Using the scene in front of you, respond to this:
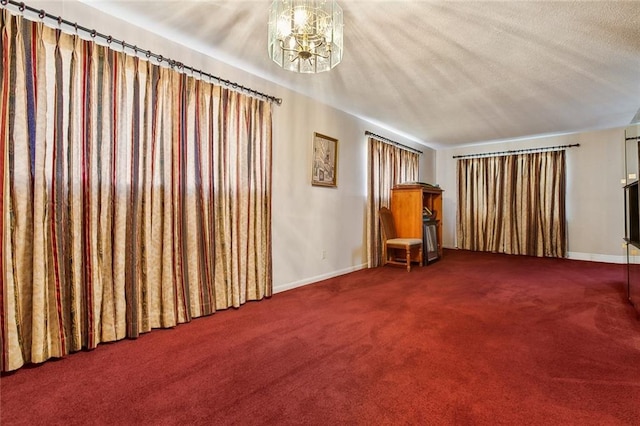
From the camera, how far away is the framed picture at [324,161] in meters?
3.79

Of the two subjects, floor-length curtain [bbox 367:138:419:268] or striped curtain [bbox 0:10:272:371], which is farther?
floor-length curtain [bbox 367:138:419:268]

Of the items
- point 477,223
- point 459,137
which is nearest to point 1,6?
point 459,137

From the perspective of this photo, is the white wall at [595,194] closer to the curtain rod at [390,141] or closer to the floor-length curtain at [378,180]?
the curtain rod at [390,141]

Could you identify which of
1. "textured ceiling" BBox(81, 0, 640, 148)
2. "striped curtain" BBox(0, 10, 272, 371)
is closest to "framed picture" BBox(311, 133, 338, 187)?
"textured ceiling" BBox(81, 0, 640, 148)

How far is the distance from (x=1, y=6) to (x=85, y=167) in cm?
94

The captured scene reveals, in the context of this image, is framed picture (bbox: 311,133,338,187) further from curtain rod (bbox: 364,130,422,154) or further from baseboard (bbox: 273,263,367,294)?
baseboard (bbox: 273,263,367,294)

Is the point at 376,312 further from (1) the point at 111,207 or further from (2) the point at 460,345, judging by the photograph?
(1) the point at 111,207

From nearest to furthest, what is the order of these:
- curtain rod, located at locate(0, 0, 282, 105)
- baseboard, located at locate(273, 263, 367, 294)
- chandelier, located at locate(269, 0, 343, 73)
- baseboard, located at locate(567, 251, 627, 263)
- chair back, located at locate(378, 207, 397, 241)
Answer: chandelier, located at locate(269, 0, 343, 73) → curtain rod, located at locate(0, 0, 282, 105) → baseboard, located at locate(273, 263, 367, 294) → chair back, located at locate(378, 207, 397, 241) → baseboard, located at locate(567, 251, 627, 263)

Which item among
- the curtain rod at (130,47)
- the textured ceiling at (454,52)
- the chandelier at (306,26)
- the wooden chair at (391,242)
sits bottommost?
the wooden chair at (391,242)

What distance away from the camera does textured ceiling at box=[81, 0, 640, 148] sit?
2.11 meters

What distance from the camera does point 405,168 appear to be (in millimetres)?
5703

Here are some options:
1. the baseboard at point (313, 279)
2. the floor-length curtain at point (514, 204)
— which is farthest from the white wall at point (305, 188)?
the floor-length curtain at point (514, 204)

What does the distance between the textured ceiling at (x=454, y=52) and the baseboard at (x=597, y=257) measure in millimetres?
2369

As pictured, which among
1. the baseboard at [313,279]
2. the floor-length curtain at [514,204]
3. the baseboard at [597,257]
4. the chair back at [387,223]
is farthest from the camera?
the floor-length curtain at [514,204]
